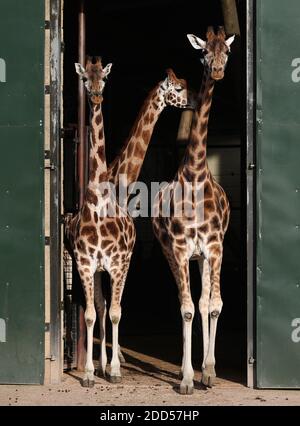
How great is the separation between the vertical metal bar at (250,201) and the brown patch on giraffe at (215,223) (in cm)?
31

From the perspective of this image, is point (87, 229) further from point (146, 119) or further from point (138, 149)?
point (146, 119)

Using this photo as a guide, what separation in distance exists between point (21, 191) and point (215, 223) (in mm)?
1851

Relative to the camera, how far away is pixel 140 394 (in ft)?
26.6

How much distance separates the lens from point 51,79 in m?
8.57

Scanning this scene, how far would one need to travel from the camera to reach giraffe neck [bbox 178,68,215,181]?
8344 millimetres

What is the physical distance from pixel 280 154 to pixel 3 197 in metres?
2.62

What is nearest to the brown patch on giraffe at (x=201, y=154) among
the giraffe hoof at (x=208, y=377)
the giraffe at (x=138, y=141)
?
the giraffe at (x=138, y=141)

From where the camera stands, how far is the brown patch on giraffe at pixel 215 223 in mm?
8438

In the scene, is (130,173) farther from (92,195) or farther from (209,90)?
(209,90)

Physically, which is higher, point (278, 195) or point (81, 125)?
point (81, 125)

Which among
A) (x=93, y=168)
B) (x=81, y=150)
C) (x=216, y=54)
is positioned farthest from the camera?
(x=81, y=150)

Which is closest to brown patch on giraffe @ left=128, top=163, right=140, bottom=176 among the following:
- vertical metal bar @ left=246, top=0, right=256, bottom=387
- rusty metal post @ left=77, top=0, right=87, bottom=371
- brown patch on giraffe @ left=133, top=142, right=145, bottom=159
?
brown patch on giraffe @ left=133, top=142, right=145, bottom=159

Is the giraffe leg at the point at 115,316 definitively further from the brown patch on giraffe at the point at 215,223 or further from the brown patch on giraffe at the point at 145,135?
the brown patch on giraffe at the point at 145,135

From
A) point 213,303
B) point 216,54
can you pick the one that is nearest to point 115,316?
point 213,303
